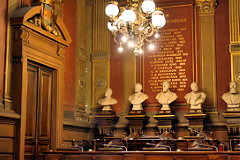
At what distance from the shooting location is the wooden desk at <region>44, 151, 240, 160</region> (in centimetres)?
603

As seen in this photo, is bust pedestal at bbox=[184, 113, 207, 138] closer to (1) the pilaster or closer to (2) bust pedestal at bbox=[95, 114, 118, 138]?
(1) the pilaster

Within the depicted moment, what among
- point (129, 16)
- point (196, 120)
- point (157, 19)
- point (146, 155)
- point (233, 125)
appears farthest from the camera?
point (196, 120)

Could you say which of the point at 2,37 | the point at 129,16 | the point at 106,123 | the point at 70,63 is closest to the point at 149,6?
the point at 129,16

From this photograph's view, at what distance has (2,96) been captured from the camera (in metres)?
7.73

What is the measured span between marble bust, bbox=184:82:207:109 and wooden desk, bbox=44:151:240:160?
4.16m

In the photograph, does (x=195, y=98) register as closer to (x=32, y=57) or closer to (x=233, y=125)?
(x=233, y=125)

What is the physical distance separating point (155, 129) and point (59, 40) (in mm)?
3425

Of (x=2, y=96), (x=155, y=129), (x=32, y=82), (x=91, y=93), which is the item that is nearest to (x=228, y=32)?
(x=155, y=129)

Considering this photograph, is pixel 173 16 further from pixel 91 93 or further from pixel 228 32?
pixel 91 93

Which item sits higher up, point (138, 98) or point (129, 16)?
point (129, 16)

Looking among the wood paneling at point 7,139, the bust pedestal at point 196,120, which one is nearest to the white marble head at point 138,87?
the bust pedestal at point 196,120

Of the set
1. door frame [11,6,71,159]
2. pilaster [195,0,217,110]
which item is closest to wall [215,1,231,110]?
pilaster [195,0,217,110]

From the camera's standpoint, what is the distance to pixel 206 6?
11.0m

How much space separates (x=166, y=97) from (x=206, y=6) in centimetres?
267
